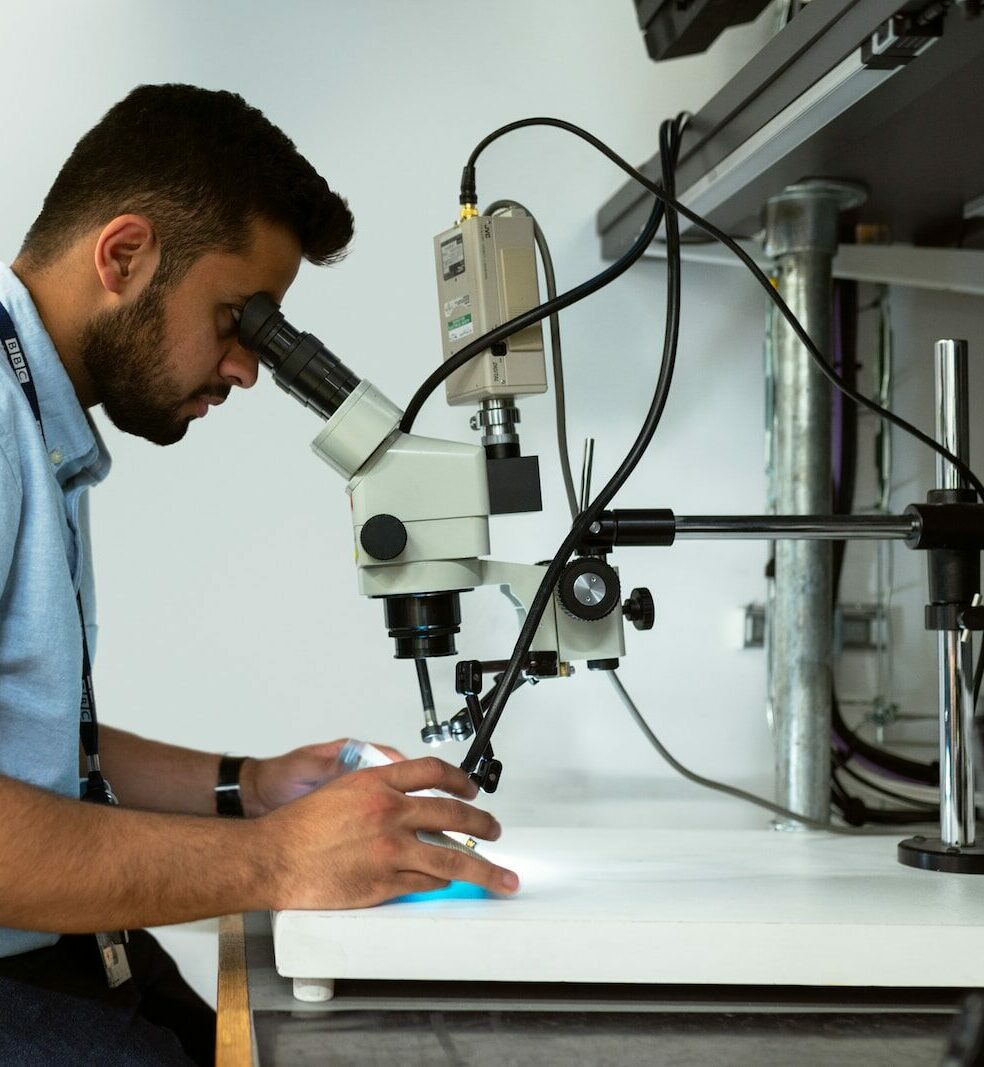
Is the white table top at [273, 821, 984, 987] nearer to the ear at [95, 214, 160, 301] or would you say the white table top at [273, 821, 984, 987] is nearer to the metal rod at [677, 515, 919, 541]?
the metal rod at [677, 515, 919, 541]

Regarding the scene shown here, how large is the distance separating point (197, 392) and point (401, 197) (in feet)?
2.44

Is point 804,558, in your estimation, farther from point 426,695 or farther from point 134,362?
point 134,362

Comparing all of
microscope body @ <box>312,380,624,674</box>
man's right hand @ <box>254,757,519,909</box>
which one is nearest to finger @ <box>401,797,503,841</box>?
man's right hand @ <box>254,757,519,909</box>

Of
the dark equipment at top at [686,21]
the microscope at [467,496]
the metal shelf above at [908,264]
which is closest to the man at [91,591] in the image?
the microscope at [467,496]

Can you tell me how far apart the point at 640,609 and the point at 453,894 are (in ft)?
1.02

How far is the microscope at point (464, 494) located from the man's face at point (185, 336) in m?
0.17

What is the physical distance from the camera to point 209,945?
1888mm

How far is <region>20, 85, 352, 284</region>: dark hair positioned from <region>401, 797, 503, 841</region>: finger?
60 cm

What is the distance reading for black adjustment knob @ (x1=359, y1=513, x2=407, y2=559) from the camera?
1054mm

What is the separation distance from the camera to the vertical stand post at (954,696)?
4.01 ft

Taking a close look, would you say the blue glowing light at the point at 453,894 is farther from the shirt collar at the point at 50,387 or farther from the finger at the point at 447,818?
the shirt collar at the point at 50,387

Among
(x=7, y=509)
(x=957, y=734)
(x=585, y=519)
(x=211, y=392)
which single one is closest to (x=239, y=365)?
(x=211, y=392)

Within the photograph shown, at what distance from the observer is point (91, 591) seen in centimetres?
147

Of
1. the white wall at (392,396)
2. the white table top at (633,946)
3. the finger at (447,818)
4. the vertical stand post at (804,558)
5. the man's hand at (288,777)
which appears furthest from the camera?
the white wall at (392,396)
